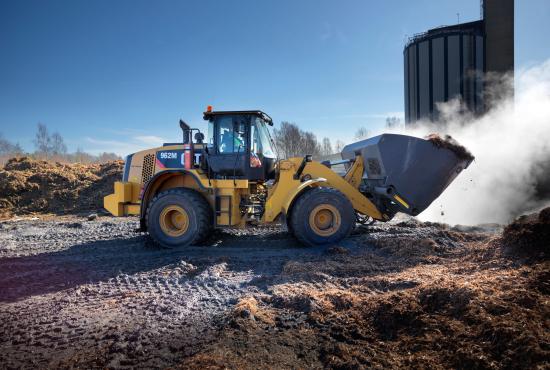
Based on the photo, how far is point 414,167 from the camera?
20.6ft

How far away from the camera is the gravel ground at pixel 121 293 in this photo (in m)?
2.88

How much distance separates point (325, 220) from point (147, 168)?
351cm

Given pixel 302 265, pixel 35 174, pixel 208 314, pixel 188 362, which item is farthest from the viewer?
pixel 35 174

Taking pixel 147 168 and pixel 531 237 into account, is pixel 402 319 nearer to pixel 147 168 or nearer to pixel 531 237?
pixel 531 237

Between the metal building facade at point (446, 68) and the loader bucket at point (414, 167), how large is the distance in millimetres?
6551

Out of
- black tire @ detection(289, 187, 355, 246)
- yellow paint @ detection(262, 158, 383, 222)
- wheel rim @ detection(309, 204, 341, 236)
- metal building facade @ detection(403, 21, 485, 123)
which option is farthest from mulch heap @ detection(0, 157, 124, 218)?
metal building facade @ detection(403, 21, 485, 123)

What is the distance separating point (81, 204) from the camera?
14539mm

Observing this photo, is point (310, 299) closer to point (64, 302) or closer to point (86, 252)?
point (64, 302)

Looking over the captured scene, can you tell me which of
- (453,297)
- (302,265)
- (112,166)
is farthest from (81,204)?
(453,297)

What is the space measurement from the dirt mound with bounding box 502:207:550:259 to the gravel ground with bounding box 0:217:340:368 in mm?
2678

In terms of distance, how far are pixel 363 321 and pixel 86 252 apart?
505 cm

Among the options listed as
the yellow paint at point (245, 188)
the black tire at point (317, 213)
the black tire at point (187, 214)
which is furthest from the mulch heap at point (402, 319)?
the black tire at point (187, 214)

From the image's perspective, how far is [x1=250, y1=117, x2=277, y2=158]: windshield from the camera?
21.6ft

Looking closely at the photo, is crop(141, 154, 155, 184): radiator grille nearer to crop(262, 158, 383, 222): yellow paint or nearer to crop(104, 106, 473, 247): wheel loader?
crop(104, 106, 473, 247): wheel loader
